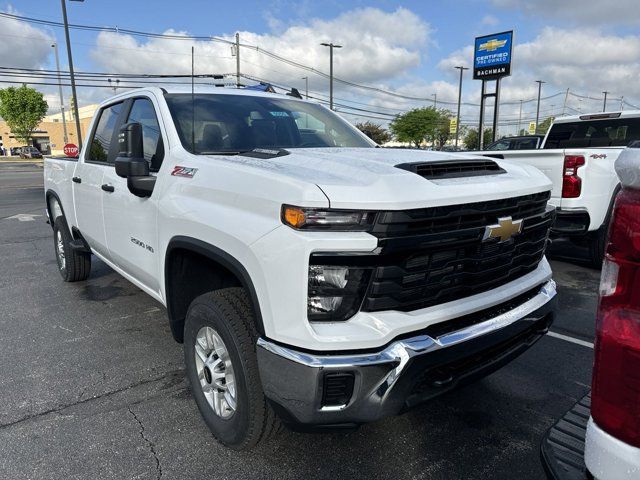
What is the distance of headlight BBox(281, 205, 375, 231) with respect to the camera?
191 cm

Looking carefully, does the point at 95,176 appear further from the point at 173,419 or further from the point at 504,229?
the point at 504,229

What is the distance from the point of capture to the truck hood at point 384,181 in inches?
75.2

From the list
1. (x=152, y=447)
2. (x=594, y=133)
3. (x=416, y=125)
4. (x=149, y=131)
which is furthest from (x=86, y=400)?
(x=416, y=125)

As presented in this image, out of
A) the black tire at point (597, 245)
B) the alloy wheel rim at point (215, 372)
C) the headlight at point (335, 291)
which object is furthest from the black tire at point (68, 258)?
the black tire at point (597, 245)

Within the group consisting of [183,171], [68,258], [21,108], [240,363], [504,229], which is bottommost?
[68,258]

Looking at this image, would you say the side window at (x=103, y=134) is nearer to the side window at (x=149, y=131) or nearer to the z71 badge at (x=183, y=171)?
the side window at (x=149, y=131)

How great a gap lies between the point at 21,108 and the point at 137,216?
65679mm

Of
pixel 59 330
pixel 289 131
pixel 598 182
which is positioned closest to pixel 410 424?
pixel 289 131

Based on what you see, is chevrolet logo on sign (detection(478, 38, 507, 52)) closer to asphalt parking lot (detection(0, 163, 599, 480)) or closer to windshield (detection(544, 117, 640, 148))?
windshield (detection(544, 117, 640, 148))

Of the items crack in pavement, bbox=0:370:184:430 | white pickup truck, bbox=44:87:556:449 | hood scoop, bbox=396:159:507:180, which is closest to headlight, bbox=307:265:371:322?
white pickup truck, bbox=44:87:556:449

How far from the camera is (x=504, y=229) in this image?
228cm

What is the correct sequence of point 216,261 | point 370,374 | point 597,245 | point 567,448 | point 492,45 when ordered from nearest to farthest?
1. point 567,448
2. point 370,374
3. point 216,261
4. point 597,245
5. point 492,45

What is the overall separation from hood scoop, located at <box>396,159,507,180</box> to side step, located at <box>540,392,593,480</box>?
1112 millimetres

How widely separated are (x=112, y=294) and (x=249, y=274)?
3.82 metres
